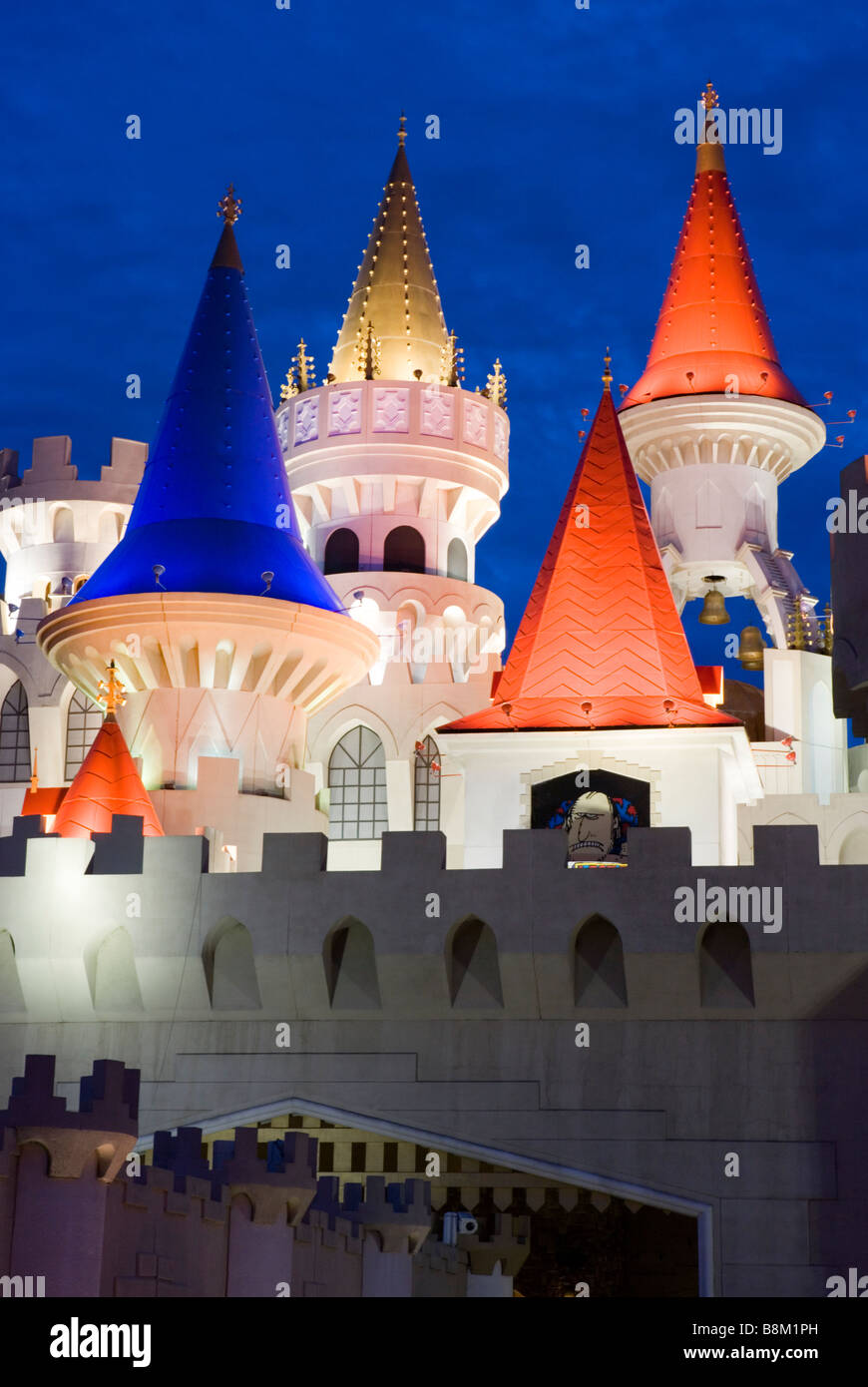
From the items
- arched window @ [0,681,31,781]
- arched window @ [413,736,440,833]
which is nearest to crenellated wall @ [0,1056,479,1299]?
arched window @ [413,736,440,833]

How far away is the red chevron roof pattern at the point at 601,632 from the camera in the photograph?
26219mm

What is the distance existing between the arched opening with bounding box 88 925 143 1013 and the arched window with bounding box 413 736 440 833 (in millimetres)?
10025

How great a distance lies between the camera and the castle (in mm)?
18078

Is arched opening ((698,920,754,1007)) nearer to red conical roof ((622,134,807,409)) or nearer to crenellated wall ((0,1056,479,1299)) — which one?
crenellated wall ((0,1056,479,1299))

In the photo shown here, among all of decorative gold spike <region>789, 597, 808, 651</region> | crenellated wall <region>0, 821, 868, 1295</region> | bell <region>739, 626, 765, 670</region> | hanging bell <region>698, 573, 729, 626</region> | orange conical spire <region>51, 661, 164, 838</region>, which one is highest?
hanging bell <region>698, 573, 729, 626</region>

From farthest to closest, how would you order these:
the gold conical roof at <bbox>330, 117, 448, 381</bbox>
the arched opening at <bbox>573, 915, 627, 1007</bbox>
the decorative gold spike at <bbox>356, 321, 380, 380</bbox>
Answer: the gold conical roof at <bbox>330, 117, 448, 381</bbox>
the decorative gold spike at <bbox>356, 321, 380, 380</bbox>
the arched opening at <bbox>573, 915, 627, 1007</bbox>

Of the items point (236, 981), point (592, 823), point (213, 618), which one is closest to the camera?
point (236, 981)

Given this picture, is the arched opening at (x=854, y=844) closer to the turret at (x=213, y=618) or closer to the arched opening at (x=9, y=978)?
the turret at (x=213, y=618)

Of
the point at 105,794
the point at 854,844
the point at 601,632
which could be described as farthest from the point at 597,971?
the point at 854,844

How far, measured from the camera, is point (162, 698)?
26.4 meters

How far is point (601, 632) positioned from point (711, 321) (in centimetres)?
1183

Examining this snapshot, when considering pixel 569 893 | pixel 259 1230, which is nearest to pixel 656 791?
pixel 569 893

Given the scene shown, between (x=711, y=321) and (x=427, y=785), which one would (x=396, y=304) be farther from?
(x=427, y=785)

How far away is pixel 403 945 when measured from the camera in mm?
21266
